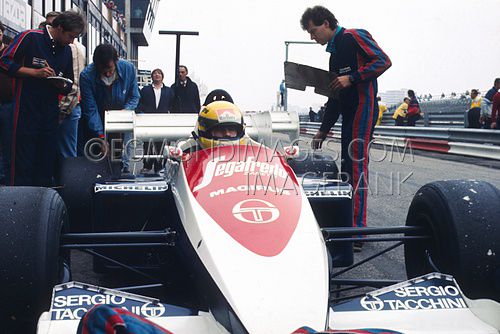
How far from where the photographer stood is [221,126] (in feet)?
11.8

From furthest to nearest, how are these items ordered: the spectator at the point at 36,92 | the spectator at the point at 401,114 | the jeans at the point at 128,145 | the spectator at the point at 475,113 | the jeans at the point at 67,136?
the spectator at the point at 401,114, the spectator at the point at 475,113, the jeans at the point at 67,136, the jeans at the point at 128,145, the spectator at the point at 36,92

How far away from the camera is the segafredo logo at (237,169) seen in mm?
2998

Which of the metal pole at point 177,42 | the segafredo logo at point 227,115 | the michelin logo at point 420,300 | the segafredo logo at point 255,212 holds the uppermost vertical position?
the metal pole at point 177,42

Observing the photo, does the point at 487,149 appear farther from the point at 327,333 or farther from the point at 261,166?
the point at 327,333

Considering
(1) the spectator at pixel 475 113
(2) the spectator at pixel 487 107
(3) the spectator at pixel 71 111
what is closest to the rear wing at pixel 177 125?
(3) the spectator at pixel 71 111

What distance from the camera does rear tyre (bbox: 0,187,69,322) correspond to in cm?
241

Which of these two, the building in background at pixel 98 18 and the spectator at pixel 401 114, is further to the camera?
the spectator at pixel 401 114

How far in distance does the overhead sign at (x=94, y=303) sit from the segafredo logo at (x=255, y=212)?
50 centimetres

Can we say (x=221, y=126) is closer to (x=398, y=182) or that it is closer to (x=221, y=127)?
(x=221, y=127)

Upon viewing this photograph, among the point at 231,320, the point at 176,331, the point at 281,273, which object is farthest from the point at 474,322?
the point at 176,331

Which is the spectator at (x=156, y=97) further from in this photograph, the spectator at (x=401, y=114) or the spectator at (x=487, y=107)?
the spectator at (x=401, y=114)

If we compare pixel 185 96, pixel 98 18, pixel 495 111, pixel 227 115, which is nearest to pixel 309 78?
pixel 227 115

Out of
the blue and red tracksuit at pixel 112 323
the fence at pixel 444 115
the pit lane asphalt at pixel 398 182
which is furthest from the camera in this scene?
the fence at pixel 444 115

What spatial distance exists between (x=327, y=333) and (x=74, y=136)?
4483mm
